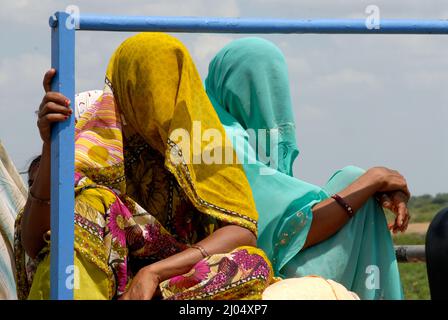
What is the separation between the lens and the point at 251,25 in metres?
2.73

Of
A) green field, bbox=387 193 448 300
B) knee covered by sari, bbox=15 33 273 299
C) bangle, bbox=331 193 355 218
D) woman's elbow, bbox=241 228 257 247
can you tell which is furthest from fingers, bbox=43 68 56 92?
green field, bbox=387 193 448 300

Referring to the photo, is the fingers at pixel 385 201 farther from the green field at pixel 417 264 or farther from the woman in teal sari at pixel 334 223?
the green field at pixel 417 264

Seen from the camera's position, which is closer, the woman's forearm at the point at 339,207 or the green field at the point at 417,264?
the woman's forearm at the point at 339,207

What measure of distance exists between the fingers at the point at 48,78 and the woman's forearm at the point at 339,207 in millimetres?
1261

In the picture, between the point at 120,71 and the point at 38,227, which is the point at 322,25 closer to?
the point at 120,71

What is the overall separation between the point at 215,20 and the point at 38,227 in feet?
2.48

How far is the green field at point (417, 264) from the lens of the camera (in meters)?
14.9

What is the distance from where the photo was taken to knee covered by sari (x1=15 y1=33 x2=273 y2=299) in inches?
111

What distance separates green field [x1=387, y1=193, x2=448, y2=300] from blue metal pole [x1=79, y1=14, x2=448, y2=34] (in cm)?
83

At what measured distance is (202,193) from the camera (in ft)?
9.87

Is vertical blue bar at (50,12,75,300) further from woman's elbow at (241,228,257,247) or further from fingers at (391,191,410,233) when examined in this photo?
fingers at (391,191,410,233)

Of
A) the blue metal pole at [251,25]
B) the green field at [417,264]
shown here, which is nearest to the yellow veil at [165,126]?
the blue metal pole at [251,25]

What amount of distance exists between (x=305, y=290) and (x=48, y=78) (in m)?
0.98
